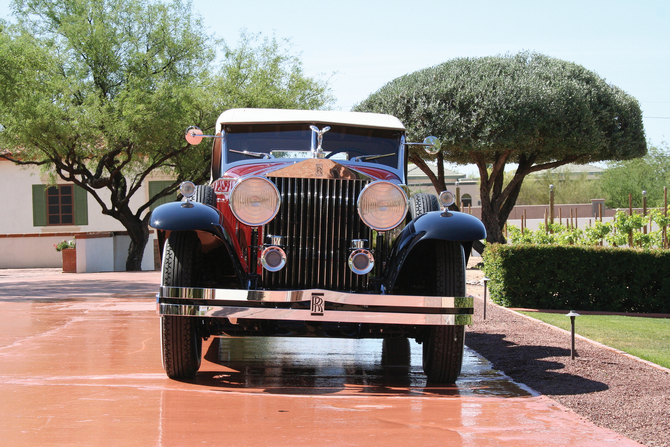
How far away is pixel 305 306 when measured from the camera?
15.3 ft

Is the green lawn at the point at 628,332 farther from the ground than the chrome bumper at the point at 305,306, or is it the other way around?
the chrome bumper at the point at 305,306

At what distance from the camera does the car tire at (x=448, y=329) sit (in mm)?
5016

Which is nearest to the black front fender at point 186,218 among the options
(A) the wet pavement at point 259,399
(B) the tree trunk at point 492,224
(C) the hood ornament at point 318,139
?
(C) the hood ornament at point 318,139

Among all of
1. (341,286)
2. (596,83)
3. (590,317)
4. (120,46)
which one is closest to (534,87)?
(596,83)

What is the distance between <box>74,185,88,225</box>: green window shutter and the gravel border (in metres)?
21.5

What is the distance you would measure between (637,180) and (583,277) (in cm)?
4057

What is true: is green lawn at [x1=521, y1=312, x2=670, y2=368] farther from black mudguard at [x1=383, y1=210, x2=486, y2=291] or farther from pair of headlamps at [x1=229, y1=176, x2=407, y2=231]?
pair of headlamps at [x1=229, y1=176, x2=407, y2=231]

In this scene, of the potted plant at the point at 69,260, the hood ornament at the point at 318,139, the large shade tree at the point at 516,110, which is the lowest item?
the potted plant at the point at 69,260

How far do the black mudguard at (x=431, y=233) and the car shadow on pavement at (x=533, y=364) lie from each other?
50.9 inches

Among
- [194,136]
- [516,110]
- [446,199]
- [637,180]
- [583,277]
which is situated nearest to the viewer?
[446,199]

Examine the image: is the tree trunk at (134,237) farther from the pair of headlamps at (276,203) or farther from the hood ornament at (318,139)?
the pair of headlamps at (276,203)

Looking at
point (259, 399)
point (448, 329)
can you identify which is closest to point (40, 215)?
point (259, 399)

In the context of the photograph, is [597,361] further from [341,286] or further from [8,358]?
[8,358]

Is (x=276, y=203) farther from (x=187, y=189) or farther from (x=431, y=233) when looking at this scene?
(x=431, y=233)
